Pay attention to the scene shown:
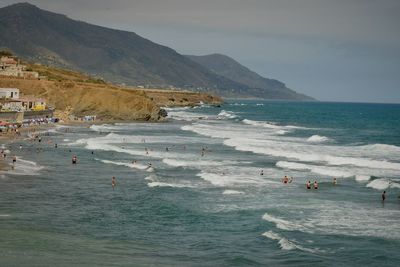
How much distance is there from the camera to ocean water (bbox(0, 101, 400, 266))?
2805cm

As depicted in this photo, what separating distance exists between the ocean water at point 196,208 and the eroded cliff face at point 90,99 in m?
46.5

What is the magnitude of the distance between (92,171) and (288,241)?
26.6 meters

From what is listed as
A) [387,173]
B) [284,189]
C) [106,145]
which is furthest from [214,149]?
[284,189]

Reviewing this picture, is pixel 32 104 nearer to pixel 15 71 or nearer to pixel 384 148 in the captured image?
pixel 15 71

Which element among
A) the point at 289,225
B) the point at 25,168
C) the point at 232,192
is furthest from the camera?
the point at 25,168

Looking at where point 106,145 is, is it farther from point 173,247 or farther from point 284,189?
point 173,247

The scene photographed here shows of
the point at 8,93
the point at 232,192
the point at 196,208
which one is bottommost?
the point at 196,208

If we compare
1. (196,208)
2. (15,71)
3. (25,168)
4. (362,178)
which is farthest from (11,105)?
(196,208)

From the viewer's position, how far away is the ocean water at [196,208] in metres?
28.0

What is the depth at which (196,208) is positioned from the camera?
38.2 m

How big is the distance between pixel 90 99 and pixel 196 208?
270 ft

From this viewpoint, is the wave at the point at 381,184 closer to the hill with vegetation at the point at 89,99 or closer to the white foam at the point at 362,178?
the white foam at the point at 362,178

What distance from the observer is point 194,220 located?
1380 inches

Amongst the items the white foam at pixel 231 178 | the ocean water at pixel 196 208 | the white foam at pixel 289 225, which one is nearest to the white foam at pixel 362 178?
the ocean water at pixel 196 208
